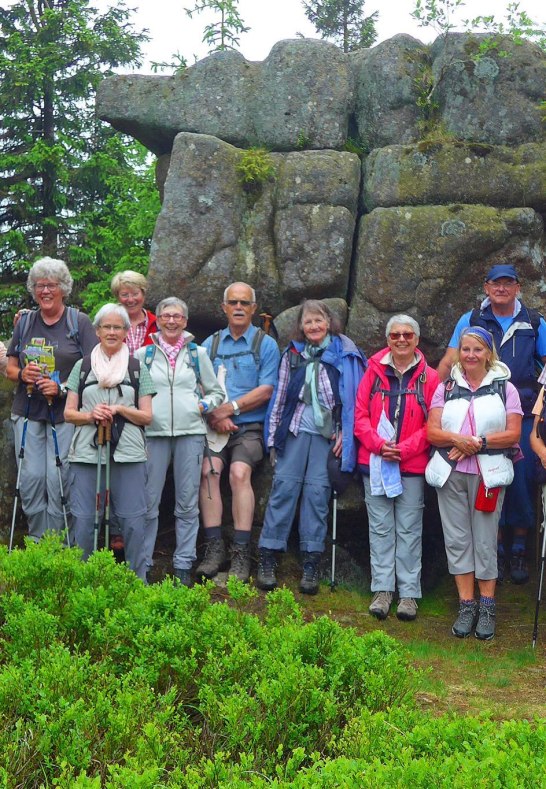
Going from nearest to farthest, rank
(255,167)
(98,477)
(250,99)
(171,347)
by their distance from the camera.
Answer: (98,477), (171,347), (255,167), (250,99)

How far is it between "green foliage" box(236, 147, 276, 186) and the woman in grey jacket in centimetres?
215

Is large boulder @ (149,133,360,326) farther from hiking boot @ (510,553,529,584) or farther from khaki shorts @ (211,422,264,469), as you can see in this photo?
hiking boot @ (510,553,529,584)

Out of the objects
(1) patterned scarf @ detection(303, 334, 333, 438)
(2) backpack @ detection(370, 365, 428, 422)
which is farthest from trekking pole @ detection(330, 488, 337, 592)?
(2) backpack @ detection(370, 365, 428, 422)

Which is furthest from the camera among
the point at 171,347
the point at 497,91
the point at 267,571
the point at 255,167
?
the point at 255,167

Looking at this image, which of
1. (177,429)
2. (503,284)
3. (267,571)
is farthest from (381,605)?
(503,284)

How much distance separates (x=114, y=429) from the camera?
6980 mm

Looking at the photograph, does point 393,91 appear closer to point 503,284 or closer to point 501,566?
point 503,284

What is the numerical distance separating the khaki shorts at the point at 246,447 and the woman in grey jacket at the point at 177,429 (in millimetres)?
483

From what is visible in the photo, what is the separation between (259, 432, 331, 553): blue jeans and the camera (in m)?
7.80

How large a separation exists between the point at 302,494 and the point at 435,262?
2.71 metres

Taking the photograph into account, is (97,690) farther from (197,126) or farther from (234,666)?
(197,126)

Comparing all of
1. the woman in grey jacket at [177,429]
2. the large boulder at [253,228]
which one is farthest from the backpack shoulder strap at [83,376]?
the large boulder at [253,228]

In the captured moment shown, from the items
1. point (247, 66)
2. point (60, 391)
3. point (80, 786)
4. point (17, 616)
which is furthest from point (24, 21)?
point (80, 786)

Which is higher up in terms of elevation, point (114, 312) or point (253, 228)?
point (253, 228)
